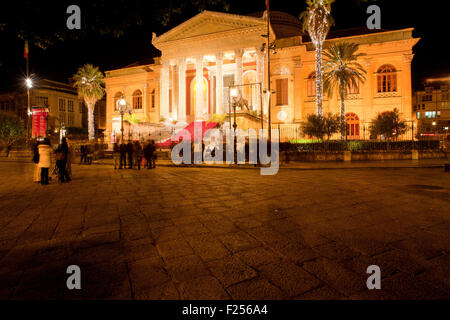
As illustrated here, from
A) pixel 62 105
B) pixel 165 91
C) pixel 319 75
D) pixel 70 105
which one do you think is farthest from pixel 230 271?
pixel 70 105

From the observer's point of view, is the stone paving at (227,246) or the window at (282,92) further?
the window at (282,92)

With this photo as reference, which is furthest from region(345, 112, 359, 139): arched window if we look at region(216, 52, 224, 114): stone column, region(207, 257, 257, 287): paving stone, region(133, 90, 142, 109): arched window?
region(207, 257, 257, 287): paving stone

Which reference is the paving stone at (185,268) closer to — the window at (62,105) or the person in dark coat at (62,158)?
the person in dark coat at (62,158)

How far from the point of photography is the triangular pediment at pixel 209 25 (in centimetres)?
2980

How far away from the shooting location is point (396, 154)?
63.1 feet

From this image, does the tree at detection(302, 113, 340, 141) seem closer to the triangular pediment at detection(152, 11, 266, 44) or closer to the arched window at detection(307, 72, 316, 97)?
the arched window at detection(307, 72, 316, 97)

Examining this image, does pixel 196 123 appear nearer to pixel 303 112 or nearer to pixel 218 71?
pixel 218 71

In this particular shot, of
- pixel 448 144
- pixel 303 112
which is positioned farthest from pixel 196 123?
pixel 448 144

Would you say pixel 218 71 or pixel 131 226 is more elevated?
pixel 218 71

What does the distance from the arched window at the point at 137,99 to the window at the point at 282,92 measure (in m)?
21.0

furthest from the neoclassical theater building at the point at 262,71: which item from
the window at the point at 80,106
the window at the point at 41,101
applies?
the window at the point at 80,106

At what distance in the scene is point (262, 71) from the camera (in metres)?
30.6
